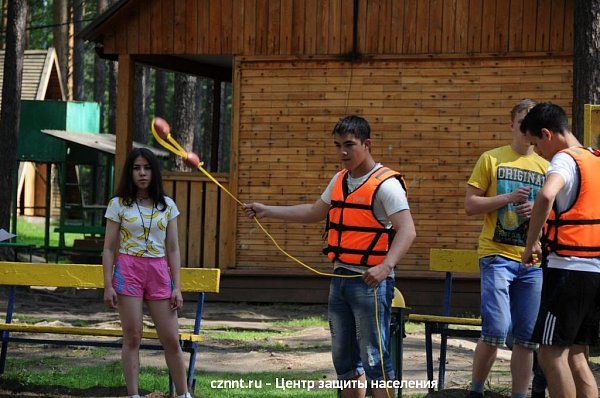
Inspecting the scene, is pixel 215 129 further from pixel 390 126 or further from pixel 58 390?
pixel 58 390

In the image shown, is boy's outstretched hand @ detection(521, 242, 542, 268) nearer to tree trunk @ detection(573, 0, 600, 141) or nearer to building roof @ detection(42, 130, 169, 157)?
tree trunk @ detection(573, 0, 600, 141)

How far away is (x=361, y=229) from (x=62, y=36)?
36606mm

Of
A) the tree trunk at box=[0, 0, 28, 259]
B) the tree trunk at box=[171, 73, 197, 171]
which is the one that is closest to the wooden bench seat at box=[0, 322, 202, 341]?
the tree trunk at box=[0, 0, 28, 259]

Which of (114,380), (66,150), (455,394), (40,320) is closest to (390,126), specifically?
(40,320)

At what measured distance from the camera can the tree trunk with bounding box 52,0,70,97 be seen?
3984cm

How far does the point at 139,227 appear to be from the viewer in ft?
26.6

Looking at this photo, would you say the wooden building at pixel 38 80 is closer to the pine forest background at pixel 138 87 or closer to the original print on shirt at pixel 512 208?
the pine forest background at pixel 138 87

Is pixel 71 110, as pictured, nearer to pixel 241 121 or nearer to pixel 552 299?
pixel 241 121

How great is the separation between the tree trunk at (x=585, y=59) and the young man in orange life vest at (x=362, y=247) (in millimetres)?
5906

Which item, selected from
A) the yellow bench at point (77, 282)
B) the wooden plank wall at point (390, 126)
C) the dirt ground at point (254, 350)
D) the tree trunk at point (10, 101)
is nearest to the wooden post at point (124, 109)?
the wooden plank wall at point (390, 126)

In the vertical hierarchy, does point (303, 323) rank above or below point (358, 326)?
below

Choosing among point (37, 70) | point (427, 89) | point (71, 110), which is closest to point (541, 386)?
point (427, 89)

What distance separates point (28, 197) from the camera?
43750 mm

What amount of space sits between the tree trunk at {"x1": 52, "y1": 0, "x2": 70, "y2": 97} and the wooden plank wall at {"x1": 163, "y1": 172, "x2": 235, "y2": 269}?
23466 millimetres
